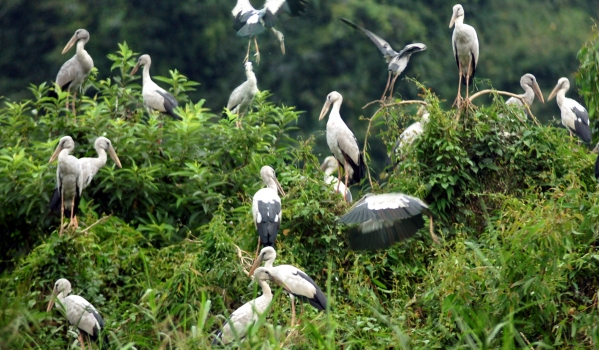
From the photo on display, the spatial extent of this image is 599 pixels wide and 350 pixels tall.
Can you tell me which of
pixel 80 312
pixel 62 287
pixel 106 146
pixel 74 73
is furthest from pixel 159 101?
pixel 80 312

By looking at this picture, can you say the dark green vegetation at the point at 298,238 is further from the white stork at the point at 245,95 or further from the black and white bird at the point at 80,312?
the white stork at the point at 245,95

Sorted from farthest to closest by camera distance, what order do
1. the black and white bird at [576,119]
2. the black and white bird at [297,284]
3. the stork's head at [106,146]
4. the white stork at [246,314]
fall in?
the black and white bird at [576,119], the stork's head at [106,146], the black and white bird at [297,284], the white stork at [246,314]

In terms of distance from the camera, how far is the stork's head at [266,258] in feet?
22.2

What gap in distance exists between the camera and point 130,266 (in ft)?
25.0

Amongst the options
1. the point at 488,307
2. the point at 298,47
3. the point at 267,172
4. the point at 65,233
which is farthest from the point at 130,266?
the point at 298,47

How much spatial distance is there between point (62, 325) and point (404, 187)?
239cm

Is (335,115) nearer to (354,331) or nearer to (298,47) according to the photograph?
(354,331)

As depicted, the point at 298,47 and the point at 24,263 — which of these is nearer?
the point at 24,263

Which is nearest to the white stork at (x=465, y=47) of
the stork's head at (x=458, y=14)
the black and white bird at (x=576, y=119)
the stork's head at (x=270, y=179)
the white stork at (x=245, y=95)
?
the stork's head at (x=458, y=14)

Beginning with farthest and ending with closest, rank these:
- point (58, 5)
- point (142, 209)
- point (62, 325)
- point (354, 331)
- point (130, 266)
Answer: point (58, 5)
point (142, 209)
point (130, 266)
point (62, 325)
point (354, 331)

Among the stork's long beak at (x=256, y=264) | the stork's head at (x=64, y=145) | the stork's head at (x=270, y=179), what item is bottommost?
the stork's head at (x=64, y=145)

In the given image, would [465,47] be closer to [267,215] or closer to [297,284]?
[267,215]

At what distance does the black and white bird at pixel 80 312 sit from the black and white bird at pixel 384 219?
1.55 meters

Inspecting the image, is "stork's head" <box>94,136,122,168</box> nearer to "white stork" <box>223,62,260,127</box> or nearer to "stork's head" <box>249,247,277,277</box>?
"stork's head" <box>249,247,277,277</box>
